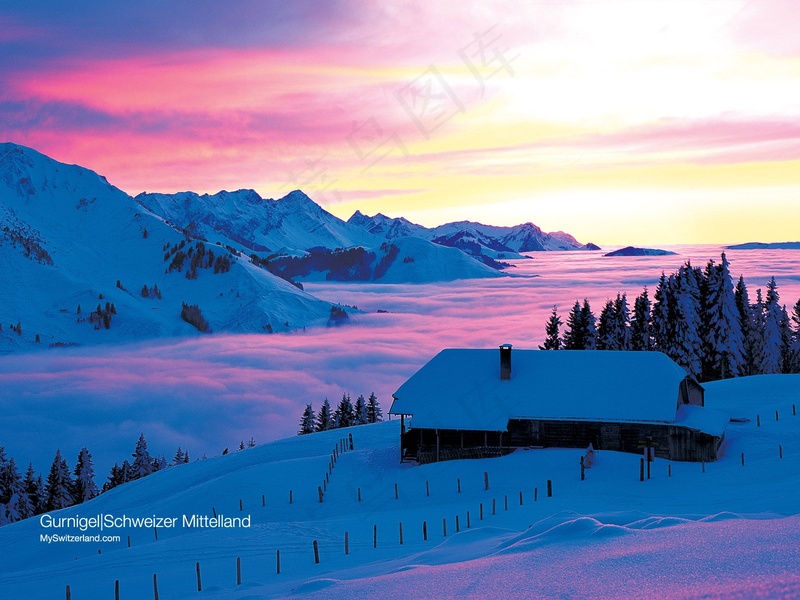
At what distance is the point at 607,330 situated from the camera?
2849 inches

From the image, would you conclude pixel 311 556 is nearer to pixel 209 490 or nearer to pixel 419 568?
pixel 419 568

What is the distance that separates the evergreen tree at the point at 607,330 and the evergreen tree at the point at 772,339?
15027 mm

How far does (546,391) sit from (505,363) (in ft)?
10.1

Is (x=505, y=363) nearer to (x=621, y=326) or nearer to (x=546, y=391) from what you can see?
(x=546, y=391)

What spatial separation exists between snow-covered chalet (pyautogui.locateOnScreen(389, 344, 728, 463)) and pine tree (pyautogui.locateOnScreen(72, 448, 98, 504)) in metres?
54.2

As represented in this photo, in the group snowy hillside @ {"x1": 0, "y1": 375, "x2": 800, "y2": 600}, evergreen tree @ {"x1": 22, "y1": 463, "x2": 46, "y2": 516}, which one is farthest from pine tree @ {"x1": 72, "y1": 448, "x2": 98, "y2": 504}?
snowy hillside @ {"x1": 0, "y1": 375, "x2": 800, "y2": 600}

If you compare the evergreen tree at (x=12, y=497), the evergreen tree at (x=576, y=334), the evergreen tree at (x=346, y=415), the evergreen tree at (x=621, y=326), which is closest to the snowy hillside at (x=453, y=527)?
the evergreen tree at (x=621, y=326)

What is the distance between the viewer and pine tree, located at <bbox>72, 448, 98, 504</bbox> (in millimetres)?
80938

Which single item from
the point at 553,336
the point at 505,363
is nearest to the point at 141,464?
the point at 553,336

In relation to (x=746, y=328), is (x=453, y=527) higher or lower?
lower

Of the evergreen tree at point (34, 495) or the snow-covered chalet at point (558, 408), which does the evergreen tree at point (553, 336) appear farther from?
the evergreen tree at point (34, 495)

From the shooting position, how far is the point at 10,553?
119ft

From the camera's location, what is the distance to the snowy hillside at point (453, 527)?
1242 centimetres

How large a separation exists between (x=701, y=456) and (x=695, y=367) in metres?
31.1
